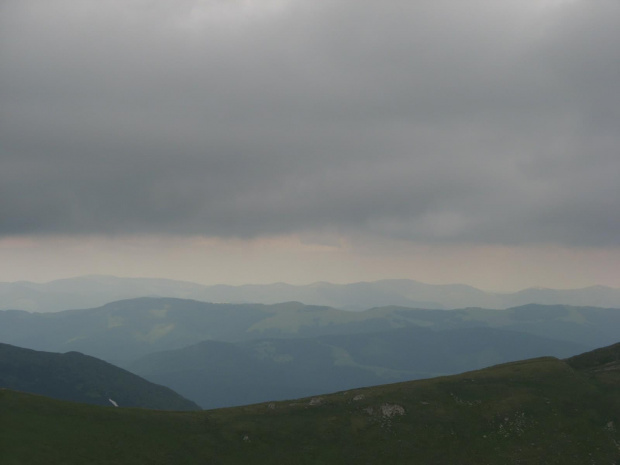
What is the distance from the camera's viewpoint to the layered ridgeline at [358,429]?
62.8 meters

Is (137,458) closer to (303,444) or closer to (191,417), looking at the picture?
(191,417)

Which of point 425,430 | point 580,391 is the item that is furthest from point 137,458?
point 580,391

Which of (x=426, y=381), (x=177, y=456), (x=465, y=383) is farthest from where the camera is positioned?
(x=426, y=381)

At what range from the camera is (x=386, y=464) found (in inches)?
2522

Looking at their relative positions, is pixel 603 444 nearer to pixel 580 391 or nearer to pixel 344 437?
pixel 580 391

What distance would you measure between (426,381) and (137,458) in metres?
52.8

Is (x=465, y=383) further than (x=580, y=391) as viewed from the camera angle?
Yes

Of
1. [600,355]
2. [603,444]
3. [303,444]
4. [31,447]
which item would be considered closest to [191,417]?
[303,444]

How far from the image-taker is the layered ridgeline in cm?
6275

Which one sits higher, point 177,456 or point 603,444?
point 177,456

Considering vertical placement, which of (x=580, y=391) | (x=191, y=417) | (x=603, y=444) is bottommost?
(x=603, y=444)

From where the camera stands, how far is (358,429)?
72.0 m

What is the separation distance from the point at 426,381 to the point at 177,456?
48.0m

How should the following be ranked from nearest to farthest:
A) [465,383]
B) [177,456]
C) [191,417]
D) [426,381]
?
[177,456] < [191,417] < [465,383] < [426,381]
